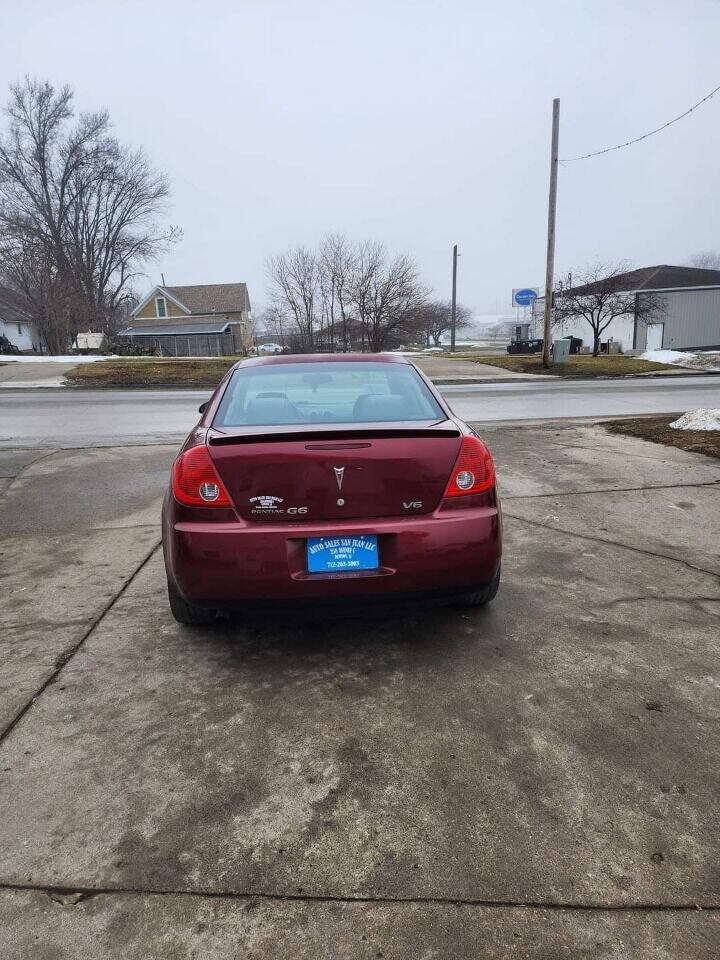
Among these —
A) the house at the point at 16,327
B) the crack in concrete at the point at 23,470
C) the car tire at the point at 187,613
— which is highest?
the house at the point at 16,327

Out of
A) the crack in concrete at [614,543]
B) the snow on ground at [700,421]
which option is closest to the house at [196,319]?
the snow on ground at [700,421]

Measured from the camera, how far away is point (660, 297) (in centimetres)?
4266

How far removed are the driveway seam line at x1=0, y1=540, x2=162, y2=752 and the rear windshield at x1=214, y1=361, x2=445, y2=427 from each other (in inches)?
53.2

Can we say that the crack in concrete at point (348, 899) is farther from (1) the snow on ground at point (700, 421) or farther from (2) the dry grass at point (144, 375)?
(2) the dry grass at point (144, 375)

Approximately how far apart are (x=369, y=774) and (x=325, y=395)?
2228 mm

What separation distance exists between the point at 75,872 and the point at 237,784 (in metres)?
0.57

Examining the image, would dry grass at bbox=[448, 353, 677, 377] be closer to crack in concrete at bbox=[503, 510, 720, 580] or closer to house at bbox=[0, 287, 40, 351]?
crack in concrete at bbox=[503, 510, 720, 580]

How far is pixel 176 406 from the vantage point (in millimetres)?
14734

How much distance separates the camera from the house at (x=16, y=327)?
52531mm

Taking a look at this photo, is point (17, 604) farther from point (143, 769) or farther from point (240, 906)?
point (240, 906)

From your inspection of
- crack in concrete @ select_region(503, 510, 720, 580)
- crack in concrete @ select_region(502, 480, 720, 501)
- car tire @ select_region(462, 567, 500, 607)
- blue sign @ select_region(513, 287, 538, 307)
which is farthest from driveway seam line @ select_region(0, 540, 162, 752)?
blue sign @ select_region(513, 287, 538, 307)

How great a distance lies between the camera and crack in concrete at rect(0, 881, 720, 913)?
182cm

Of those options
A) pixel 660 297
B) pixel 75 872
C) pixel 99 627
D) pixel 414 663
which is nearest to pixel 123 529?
pixel 99 627

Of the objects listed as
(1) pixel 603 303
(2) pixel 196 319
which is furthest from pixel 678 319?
(2) pixel 196 319
